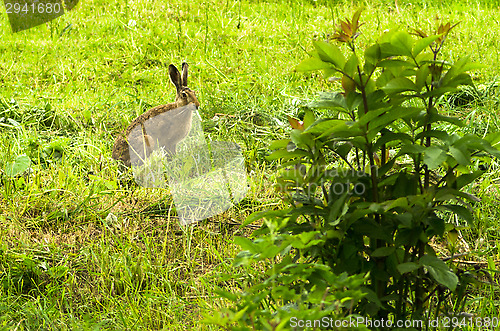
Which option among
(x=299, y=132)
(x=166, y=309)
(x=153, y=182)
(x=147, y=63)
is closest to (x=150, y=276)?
(x=166, y=309)

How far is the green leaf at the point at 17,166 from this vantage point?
308 cm

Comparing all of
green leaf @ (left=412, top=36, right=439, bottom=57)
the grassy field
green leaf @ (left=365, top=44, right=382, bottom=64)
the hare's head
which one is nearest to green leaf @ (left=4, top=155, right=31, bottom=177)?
the grassy field

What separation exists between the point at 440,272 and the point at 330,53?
72cm

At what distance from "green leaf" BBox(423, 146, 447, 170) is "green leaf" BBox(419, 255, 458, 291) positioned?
1.04 ft

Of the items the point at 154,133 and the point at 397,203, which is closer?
the point at 397,203

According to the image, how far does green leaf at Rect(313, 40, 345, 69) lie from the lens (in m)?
1.45

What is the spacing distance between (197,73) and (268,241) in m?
3.81

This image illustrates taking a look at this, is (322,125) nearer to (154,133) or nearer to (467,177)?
(467,177)

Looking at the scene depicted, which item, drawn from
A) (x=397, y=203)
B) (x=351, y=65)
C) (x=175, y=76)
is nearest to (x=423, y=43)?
(x=351, y=65)

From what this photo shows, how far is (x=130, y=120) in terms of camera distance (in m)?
3.99

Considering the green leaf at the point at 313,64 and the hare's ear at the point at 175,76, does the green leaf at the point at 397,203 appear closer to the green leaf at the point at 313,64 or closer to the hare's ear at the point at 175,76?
the green leaf at the point at 313,64

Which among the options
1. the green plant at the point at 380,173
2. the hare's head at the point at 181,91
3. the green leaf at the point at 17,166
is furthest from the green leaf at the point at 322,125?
the green leaf at the point at 17,166

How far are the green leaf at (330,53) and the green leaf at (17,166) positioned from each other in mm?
2332

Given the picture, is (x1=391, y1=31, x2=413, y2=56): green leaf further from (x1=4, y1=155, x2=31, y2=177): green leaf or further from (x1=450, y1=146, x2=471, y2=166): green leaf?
(x1=4, y1=155, x2=31, y2=177): green leaf
